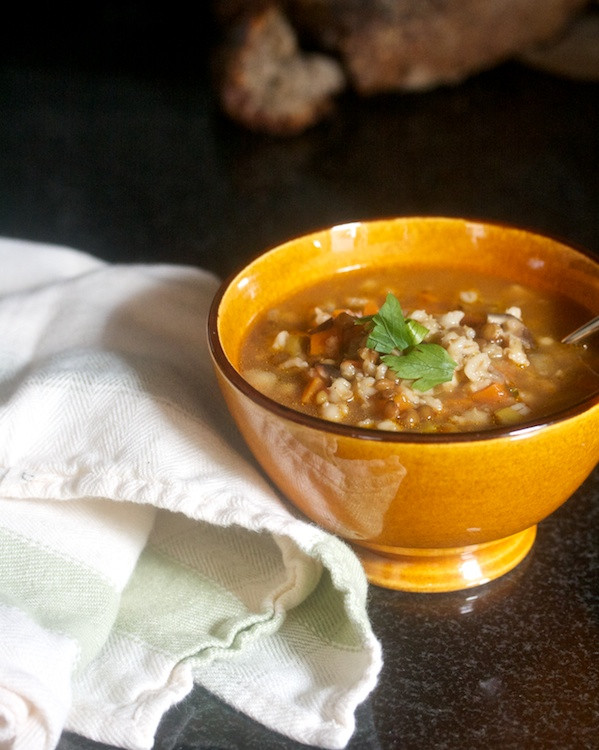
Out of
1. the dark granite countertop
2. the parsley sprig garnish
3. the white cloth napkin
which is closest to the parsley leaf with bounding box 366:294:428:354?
the parsley sprig garnish

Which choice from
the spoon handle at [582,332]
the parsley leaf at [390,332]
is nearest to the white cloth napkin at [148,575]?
the parsley leaf at [390,332]

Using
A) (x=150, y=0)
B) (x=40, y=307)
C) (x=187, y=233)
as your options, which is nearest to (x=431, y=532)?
(x=40, y=307)

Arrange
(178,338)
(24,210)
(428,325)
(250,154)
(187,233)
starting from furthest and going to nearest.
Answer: (250,154), (24,210), (187,233), (178,338), (428,325)

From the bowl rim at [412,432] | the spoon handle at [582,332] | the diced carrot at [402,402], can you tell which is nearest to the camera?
the bowl rim at [412,432]

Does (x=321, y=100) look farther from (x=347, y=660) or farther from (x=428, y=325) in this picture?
(x=347, y=660)

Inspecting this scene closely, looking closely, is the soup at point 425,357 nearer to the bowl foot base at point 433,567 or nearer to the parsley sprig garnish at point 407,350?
the parsley sprig garnish at point 407,350

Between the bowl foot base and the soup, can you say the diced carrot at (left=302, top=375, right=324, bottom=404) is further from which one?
the bowl foot base

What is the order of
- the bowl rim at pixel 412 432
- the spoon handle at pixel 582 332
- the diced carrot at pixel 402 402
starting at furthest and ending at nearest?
the spoon handle at pixel 582 332 → the diced carrot at pixel 402 402 → the bowl rim at pixel 412 432
